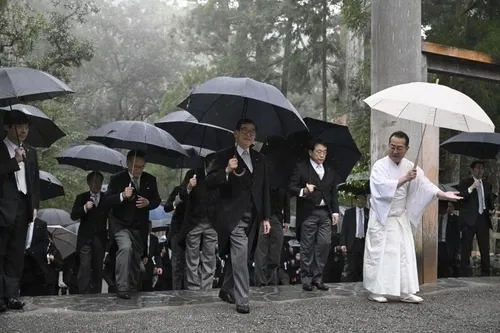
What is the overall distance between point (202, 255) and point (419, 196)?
108 inches

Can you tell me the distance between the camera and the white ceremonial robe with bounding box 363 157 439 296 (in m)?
6.88

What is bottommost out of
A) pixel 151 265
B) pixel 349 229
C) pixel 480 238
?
pixel 151 265

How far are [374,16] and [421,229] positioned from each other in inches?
119

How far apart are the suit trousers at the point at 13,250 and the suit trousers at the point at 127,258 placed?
1140 mm

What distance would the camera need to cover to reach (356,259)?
33.4 feet

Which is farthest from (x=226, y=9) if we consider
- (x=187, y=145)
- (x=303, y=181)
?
(x=303, y=181)

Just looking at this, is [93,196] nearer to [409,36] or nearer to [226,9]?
[409,36]

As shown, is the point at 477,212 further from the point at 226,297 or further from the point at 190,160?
the point at 226,297

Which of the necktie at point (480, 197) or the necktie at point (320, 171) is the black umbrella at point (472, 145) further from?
the necktie at point (320, 171)

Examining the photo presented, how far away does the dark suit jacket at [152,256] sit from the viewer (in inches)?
363

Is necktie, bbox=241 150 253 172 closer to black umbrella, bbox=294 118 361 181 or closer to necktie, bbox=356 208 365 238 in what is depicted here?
black umbrella, bbox=294 118 361 181

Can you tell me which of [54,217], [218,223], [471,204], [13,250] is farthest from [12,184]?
[471,204]

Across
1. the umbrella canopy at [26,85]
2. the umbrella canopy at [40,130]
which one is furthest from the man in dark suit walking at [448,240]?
the umbrella canopy at [26,85]

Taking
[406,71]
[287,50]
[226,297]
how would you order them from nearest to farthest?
1. [226,297]
2. [406,71]
3. [287,50]
